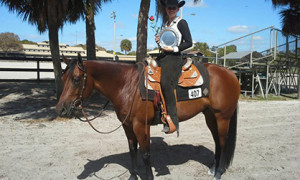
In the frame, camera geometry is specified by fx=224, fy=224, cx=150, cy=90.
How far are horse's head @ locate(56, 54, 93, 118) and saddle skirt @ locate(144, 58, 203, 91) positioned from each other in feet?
3.01

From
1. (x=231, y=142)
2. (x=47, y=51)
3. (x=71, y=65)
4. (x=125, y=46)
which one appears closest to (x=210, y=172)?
(x=231, y=142)

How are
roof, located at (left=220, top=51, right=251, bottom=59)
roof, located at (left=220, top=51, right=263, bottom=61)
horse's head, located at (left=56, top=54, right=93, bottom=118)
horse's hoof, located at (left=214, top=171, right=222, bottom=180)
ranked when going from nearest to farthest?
horse's head, located at (left=56, top=54, right=93, bottom=118) < horse's hoof, located at (left=214, top=171, right=222, bottom=180) < roof, located at (left=220, top=51, right=263, bottom=61) < roof, located at (left=220, top=51, right=251, bottom=59)

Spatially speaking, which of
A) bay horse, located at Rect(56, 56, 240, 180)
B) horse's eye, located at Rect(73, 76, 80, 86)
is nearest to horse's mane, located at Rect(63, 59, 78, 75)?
bay horse, located at Rect(56, 56, 240, 180)

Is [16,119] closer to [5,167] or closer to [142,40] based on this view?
[5,167]

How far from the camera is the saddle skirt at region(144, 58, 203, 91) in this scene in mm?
3363

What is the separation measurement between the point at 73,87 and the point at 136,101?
2.98 feet

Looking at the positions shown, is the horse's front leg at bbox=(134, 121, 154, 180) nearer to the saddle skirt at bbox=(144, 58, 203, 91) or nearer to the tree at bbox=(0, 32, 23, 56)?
the saddle skirt at bbox=(144, 58, 203, 91)

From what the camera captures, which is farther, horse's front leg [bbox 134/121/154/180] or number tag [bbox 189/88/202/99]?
number tag [bbox 189/88/202/99]

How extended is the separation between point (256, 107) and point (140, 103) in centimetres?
892

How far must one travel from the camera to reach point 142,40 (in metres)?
8.51

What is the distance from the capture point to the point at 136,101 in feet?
10.9

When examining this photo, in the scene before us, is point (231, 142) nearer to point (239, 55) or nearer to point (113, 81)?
point (113, 81)

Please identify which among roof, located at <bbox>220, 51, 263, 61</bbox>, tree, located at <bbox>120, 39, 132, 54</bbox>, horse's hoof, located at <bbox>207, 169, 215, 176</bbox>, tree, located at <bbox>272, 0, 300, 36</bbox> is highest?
tree, located at <bbox>120, 39, 132, 54</bbox>

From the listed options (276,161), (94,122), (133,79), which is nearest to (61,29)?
(94,122)
